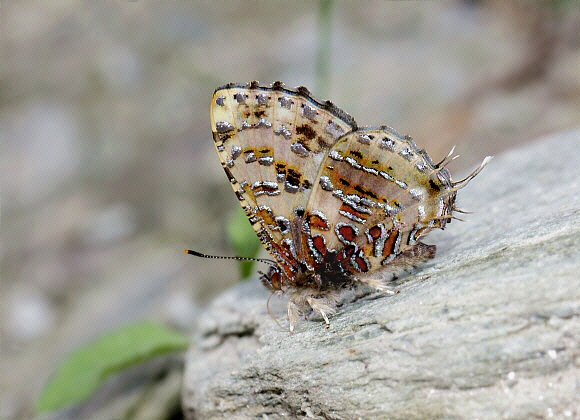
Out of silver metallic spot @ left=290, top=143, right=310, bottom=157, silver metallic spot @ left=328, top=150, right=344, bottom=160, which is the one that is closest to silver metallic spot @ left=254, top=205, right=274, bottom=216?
silver metallic spot @ left=290, top=143, right=310, bottom=157

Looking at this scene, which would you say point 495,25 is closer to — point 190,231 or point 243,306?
point 190,231

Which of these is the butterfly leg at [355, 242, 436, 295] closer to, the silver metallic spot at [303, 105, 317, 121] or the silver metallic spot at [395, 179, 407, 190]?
the silver metallic spot at [395, 179, 407, 190]

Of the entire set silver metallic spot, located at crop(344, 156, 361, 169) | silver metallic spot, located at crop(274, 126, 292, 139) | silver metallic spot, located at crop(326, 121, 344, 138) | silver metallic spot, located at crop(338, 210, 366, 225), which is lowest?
silver metallic spot, located at crop(338, 210, 366, 225)

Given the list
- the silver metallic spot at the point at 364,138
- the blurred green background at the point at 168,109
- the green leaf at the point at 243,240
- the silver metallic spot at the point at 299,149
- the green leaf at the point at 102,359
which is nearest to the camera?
the silver metallic spot at the point at 364,138

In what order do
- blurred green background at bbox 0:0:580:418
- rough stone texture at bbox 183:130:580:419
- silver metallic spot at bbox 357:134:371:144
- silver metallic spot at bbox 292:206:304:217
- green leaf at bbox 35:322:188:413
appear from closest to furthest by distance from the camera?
rough stone texture at bbox 183:130:580:419 → silver metallic spot at bbox 357:134:371:144 → silver metallic spot at bbox 292:206:304:217 → green leaf at bbox 35:322:188:413 → blurred green background at bbox 0:0:580:418

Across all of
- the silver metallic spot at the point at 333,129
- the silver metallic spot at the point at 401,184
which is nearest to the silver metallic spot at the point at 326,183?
the silver metallic spot at the point at 333,129

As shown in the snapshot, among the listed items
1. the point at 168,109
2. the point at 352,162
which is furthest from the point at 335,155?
the point at 168,109

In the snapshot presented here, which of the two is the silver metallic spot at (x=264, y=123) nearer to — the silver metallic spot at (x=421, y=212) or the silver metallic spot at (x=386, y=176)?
the silver metallic spot at (x=386, y=176)

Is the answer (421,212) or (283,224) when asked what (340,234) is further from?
(421,212)
